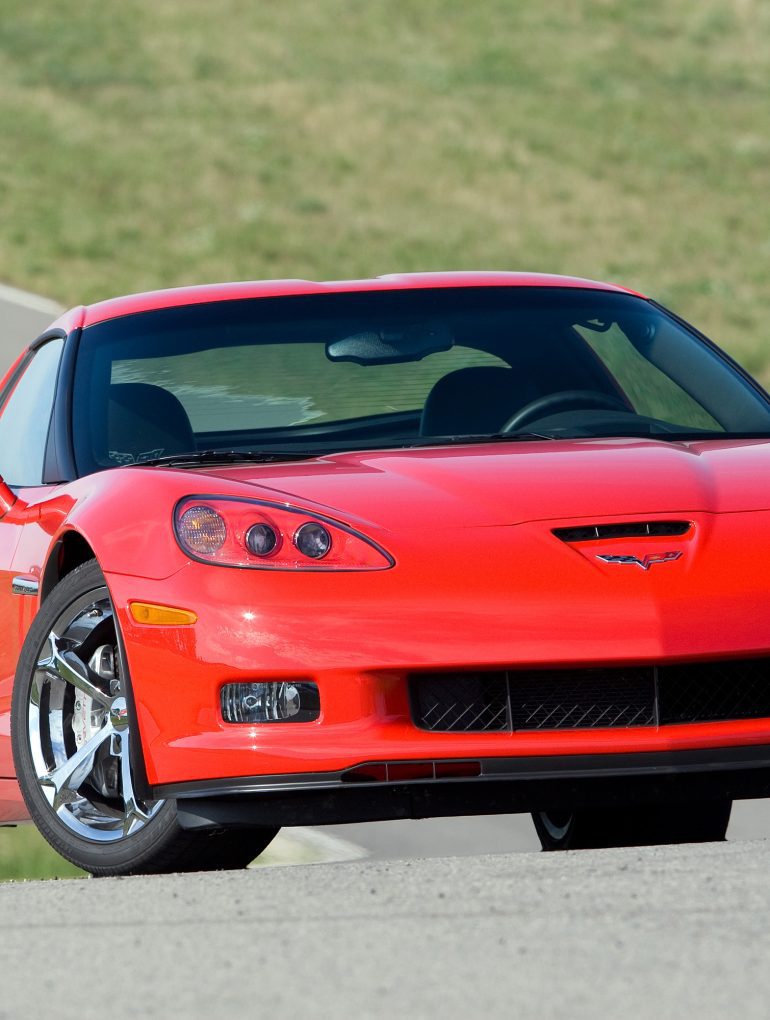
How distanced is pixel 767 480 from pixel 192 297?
1.92 meters

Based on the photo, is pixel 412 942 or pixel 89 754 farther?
pixel 89 754

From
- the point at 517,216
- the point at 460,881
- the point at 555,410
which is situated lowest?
the point at 517,216

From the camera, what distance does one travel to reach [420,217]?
29219 mm

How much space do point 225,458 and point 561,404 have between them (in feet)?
3.54

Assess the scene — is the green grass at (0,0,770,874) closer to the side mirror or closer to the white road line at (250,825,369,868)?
the white road line at (250,825,369,868)

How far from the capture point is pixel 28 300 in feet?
71.1

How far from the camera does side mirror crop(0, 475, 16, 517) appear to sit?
5.32 meters

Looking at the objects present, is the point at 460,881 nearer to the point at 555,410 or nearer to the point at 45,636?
the point at 45,636

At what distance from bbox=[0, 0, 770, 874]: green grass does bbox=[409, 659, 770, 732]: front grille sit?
665 inches

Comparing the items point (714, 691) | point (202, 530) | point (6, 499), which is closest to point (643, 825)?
point (714, 691)

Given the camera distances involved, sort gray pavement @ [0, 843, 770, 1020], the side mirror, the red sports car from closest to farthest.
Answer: gray pavement @ [0, 843, 770, 1020] → the red sports car → the side mirror

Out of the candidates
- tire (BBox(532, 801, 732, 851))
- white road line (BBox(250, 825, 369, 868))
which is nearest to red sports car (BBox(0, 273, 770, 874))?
tire (BBox(532, 801, 732, 851))

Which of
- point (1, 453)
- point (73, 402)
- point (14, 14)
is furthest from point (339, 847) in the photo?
point (14, 14)

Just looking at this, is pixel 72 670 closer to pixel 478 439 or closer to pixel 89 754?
pixel 89 754
